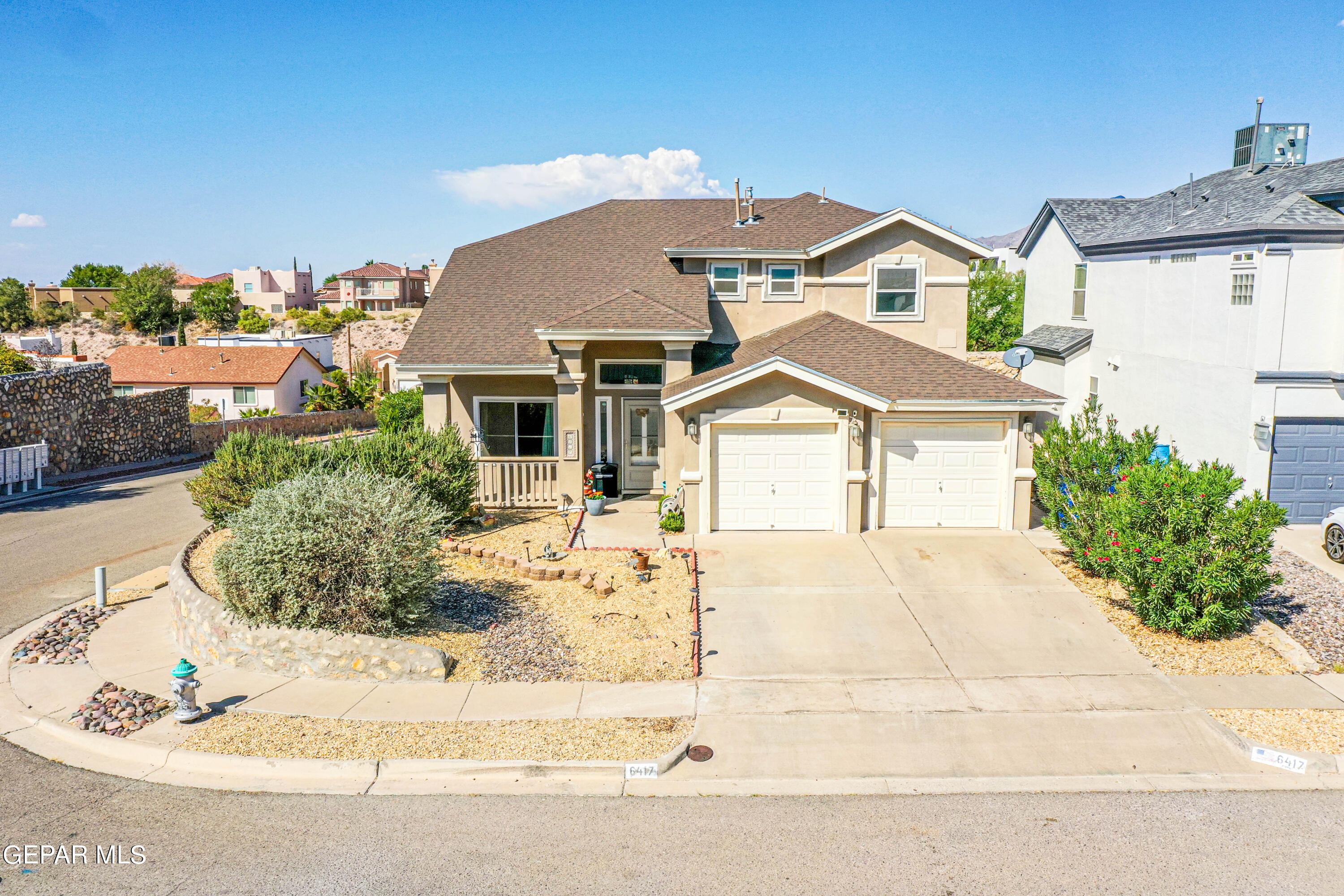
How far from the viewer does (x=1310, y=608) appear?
13164 millimetres

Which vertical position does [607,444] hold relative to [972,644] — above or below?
above

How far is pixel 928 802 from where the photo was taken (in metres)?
8.52

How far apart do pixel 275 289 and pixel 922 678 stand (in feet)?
349

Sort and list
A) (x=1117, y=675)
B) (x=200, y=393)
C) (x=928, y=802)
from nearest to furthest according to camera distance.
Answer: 1. (x=928, y=802)
2. (x=1117, y=675)
3. (x=200, y=393)

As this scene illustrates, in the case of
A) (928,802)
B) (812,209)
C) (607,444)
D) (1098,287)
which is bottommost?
(928,802)

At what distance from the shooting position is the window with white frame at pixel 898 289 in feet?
66.0

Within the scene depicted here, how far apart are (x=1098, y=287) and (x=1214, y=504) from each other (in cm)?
1277

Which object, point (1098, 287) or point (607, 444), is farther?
point (1098, 287)

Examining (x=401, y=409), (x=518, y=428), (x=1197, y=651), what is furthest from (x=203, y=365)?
(x=1197, y=651)

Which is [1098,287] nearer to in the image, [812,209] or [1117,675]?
[812,209]

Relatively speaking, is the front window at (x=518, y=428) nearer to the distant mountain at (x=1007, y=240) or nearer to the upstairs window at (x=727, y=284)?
the upstairs window at (x=727, y=284)

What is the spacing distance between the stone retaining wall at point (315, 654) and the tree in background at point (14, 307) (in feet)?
259

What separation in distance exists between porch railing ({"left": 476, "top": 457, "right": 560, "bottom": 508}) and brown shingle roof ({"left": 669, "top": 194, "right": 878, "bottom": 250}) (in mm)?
5841

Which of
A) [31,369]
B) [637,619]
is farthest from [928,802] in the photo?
[31,369]
